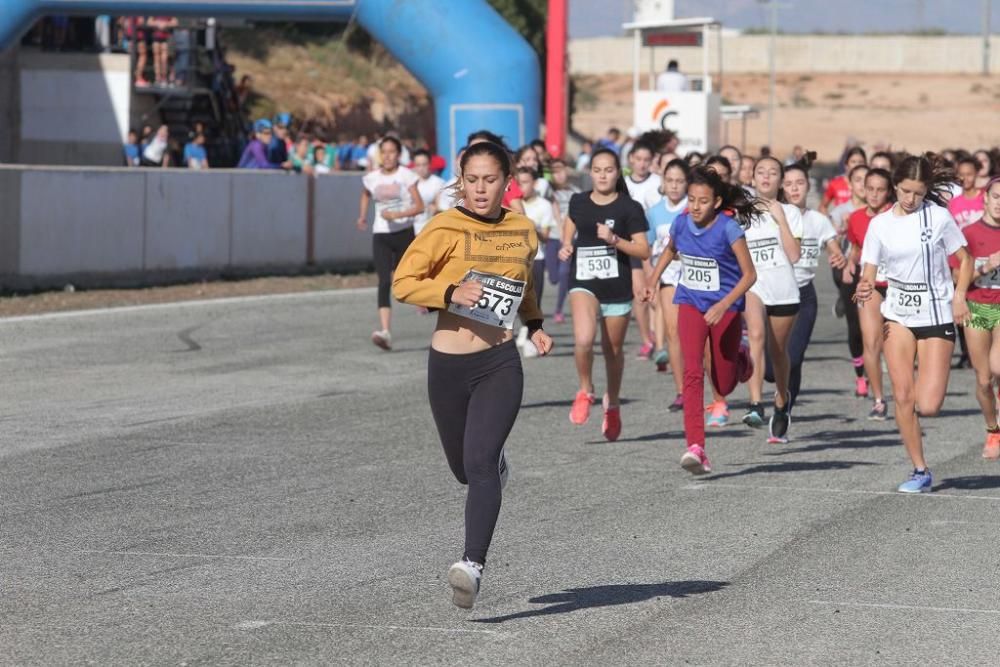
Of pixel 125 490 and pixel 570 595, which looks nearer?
pixel 570 595

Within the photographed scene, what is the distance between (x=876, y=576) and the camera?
752cm

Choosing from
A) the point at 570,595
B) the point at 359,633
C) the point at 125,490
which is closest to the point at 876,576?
the point at 570,595

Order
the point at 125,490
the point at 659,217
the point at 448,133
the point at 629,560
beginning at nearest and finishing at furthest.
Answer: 1. the point at 629,560
2. the point at 125,490
3. the point at 659,217
4. the point at 448,133

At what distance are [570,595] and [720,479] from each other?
3.28 metres

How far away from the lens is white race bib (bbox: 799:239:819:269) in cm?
1253

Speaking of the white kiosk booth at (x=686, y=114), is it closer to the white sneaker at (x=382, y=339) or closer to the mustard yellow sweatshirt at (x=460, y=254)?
the white sneaker at (x=382, y=339)

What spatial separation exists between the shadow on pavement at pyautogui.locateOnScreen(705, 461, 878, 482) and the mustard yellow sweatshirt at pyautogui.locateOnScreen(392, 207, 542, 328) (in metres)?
3.63

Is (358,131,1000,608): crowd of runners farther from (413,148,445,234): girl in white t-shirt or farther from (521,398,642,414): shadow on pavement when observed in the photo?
(413,148,445,234): girl in white t-shirt

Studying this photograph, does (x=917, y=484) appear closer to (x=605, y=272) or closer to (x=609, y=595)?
(x=605, y=272)

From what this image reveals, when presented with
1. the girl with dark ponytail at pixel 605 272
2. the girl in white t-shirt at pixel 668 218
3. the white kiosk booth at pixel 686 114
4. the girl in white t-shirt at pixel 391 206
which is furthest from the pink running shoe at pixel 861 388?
the white kiosk booth at pixel 686 114

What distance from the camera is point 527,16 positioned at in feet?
200

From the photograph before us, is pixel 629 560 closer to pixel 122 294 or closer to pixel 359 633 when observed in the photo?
pixel 359 633

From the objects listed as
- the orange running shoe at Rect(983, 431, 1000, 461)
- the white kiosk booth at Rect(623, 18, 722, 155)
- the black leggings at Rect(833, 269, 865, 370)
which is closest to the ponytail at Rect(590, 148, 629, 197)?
the orange running shoe at Rect(983, 431, 1000, 461)

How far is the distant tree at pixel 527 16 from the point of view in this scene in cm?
5956
